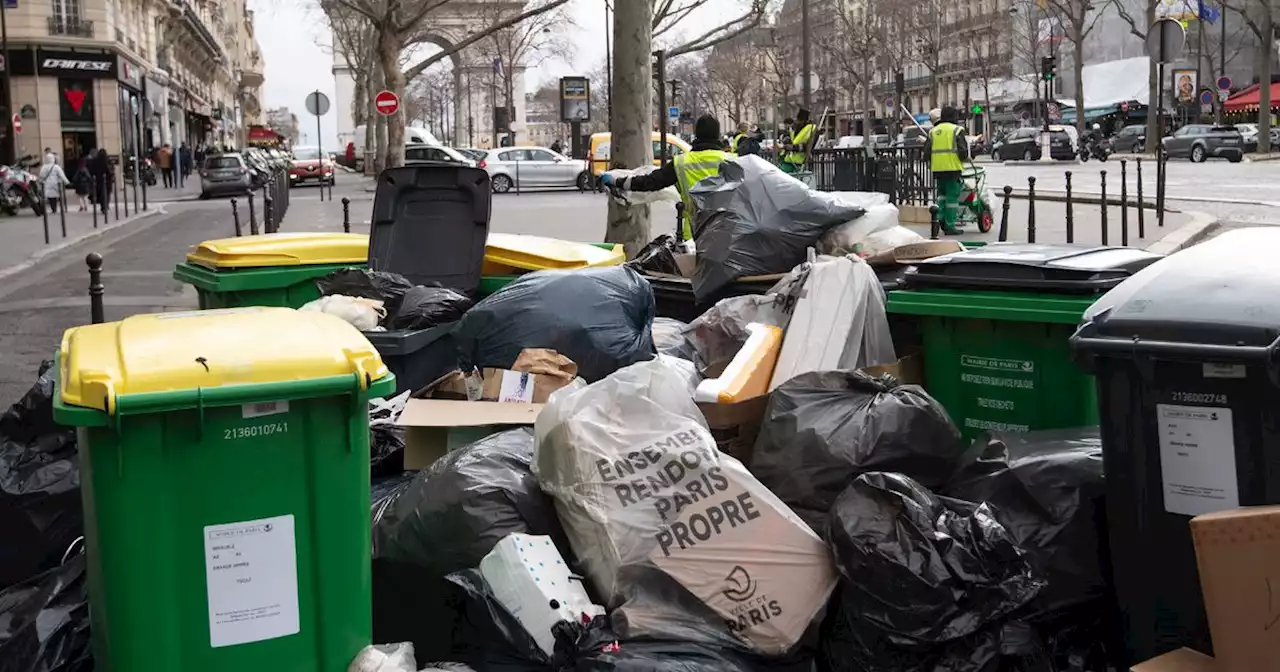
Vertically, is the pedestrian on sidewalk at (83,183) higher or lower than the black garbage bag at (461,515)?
higher

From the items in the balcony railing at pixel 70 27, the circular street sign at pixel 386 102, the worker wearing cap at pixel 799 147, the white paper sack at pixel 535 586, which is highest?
the balcony railing at pixel 70 27

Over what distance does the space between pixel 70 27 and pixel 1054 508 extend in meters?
40.6

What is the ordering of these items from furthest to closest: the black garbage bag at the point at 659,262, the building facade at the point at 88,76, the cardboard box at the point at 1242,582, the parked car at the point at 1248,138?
1. the parked car at the point at 1248,138
2. the building facade at the point at 88,76
3. the black garbage bag at the point at 659,262
4. the cardboard box at the point at 1242,582

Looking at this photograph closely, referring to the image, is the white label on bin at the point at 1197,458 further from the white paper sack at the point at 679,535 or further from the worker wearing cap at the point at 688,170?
the worker wearing cap at the point at 688,170

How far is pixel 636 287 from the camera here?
5023mm

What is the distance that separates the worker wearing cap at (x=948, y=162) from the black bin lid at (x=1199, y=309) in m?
11.9

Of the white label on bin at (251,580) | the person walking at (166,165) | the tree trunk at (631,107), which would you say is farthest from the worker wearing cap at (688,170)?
the person walking at (166,165)

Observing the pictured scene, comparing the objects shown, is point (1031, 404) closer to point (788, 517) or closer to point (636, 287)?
point (788, 517)

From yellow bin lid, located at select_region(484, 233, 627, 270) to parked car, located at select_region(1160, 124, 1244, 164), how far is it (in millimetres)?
34347

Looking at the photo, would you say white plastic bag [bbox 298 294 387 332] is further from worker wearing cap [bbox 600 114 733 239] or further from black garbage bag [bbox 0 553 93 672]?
worker wearing cap [bbox 600 114 733 239]

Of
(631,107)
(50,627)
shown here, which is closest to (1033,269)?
(50,627)

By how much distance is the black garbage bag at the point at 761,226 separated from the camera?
5.53 meters

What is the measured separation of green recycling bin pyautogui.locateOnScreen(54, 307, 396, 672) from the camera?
253 centimetres

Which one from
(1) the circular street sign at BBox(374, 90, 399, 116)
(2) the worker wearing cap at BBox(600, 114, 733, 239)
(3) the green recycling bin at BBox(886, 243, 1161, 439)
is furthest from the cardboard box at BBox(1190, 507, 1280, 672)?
(1) the circular street sign at BBox(374, 90, 399, 116)
